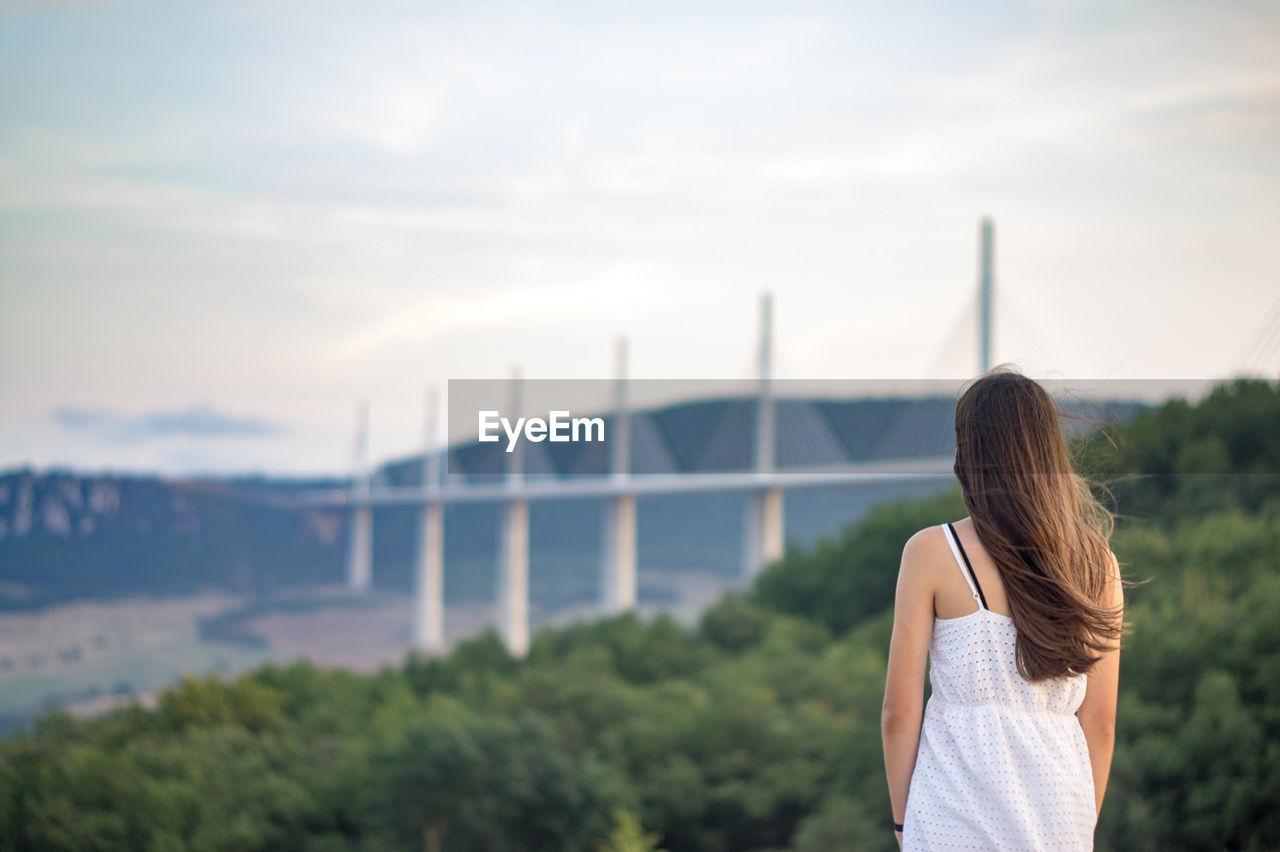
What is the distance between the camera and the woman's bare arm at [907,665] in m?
1.25

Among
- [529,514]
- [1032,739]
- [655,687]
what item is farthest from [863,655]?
[529,514]

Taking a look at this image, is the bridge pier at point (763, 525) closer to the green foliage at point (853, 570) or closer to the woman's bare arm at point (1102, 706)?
the green foliage at point (853, 570)

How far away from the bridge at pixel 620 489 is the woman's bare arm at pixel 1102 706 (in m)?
12.4

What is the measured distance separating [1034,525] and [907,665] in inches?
8.2

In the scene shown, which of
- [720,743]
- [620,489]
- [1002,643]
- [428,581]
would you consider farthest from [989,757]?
[428,581]

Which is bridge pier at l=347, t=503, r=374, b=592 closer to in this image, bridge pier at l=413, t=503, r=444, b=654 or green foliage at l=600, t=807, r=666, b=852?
bridge pier at l=413, t=503, r=444, b=654

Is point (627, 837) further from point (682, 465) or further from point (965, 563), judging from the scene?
point (682, 465)

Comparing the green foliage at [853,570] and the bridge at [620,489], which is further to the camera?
the bridge at [620,489]

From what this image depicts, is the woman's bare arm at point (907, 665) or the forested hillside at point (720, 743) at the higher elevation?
the woman's bare arm at point (907, 665)

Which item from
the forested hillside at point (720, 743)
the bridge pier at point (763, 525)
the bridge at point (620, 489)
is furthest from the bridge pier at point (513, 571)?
A: the forested hillside at point (720, 743)

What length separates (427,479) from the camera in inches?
1172

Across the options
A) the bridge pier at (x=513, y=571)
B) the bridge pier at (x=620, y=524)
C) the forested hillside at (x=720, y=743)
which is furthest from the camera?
the bridge pier at (x=513, y=571)

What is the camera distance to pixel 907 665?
4.16 feet

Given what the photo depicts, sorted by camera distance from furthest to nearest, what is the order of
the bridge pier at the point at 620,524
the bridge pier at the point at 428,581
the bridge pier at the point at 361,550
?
the bridge pier at the point at 361,550
the bridge pier at the point at 428,581
the bridge pier at the point at 620,524
